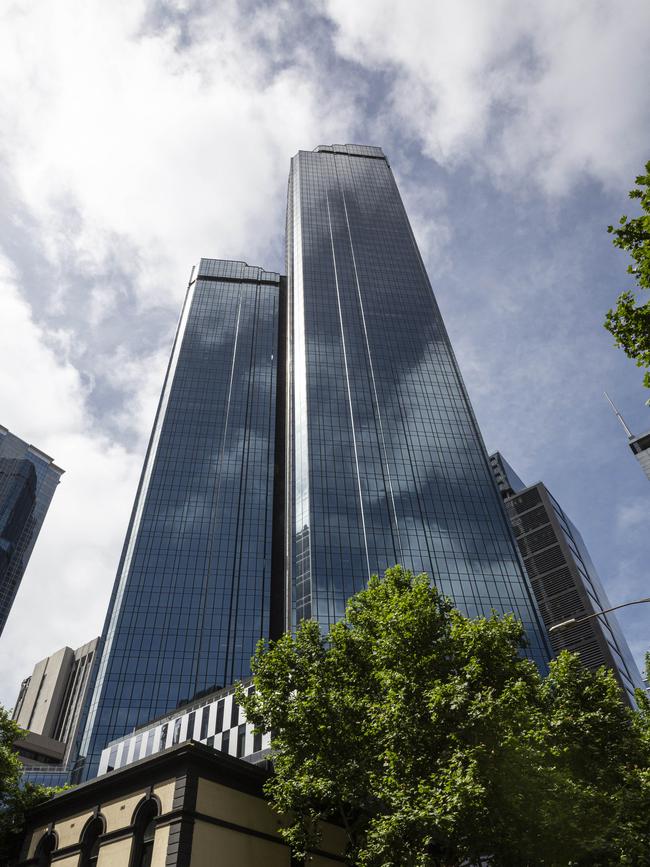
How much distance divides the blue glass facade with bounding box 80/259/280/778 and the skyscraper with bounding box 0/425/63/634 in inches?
2469

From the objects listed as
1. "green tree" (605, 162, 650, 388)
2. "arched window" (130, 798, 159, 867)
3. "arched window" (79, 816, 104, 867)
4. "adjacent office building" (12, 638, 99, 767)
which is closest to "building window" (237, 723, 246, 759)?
"arched window" (79, 816, 104, 867)

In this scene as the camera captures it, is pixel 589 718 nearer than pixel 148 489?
Yes

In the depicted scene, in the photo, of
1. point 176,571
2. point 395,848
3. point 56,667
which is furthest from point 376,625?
point 56,667

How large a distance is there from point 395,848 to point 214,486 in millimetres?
98795

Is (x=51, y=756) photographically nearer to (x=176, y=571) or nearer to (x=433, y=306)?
(x=176, y=571)

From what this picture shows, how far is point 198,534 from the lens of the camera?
107375 millimetres

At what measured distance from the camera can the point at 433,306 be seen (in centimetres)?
11769

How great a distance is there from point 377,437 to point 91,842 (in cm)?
7717

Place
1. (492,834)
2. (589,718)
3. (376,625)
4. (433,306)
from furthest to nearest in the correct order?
(433,306)
(376,625)
(589,718)
(492,834)

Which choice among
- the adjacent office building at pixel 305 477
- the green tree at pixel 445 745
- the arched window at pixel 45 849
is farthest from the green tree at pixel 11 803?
the adjacent office building at pixel 305 477

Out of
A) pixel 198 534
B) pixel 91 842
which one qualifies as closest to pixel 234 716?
pixel 198 534

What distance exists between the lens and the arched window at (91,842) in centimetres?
2214

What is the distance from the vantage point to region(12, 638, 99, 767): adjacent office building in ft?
416

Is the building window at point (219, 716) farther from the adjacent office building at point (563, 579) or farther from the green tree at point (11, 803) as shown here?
the adjacent office building at point (563, 579)
